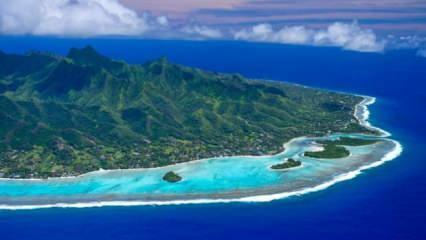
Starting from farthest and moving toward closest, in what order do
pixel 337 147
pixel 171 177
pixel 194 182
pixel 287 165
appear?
pixel 337 147 < pixel 287 165 < pixel 171 177 < pixel 194 182

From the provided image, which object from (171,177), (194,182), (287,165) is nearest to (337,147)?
(287,165)

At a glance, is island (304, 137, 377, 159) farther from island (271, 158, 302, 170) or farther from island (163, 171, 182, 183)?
island (163, 171, 182, 183)

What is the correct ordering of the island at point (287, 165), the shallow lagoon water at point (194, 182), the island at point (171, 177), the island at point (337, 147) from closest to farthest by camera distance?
the shallow lagoon water at point (194, 182) → the island at point (171, 177) → the island at point (287, 165) → the island at point (337, 147)

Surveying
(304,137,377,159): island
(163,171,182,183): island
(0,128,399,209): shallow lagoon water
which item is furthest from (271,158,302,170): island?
(163,171,182,183): island

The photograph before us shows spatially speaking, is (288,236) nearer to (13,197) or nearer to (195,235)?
(195,235)

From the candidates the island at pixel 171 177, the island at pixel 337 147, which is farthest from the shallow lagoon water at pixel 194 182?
the island at pixel 337 147

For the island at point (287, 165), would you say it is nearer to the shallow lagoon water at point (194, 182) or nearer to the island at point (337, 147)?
the shallow lagoon water at point (194, 182)

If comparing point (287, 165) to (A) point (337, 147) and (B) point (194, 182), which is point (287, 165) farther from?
(B) point (194, 182)
